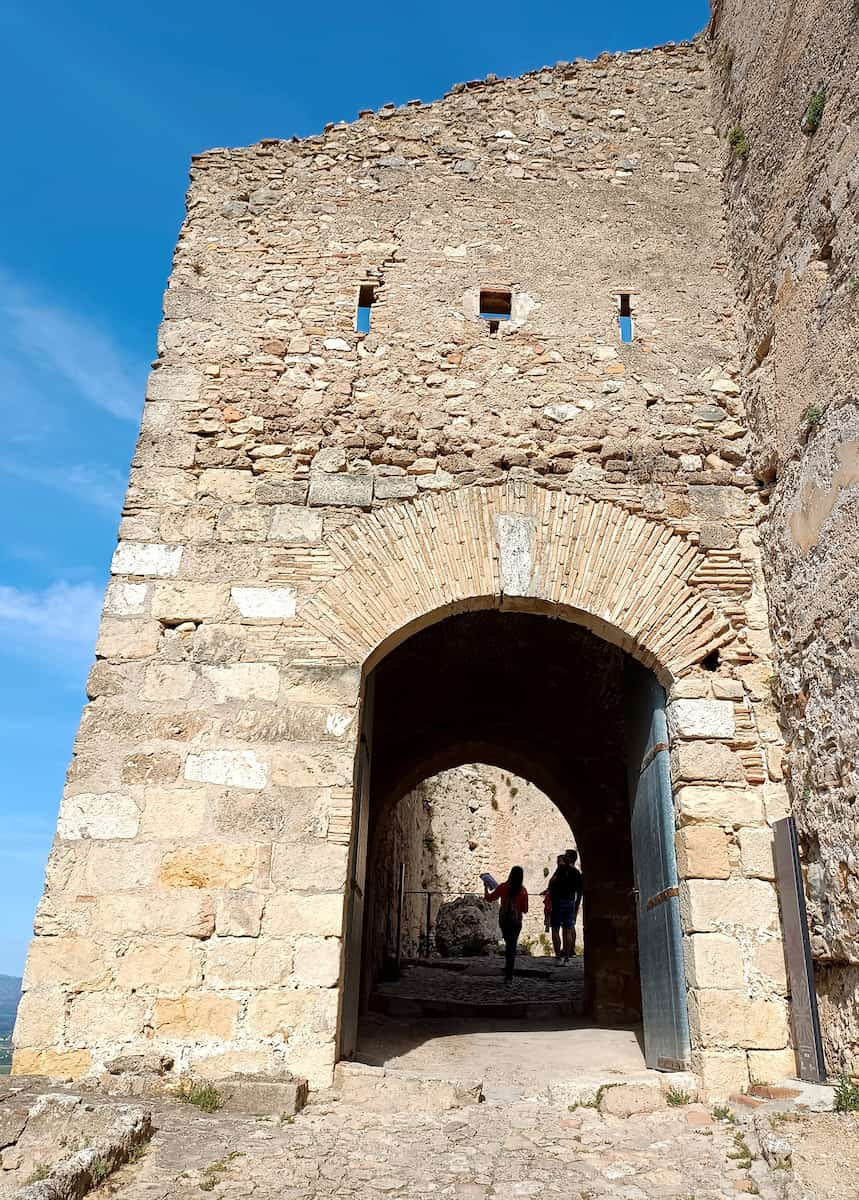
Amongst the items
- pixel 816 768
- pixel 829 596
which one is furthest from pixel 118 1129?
pixel 829 596

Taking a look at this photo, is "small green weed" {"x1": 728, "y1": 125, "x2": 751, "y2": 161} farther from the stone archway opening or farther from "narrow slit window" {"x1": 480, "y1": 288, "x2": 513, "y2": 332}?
the stone archway opening

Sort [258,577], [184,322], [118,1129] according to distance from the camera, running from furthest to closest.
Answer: [184,322], [258,577], [118,1129]

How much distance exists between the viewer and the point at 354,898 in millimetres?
4641

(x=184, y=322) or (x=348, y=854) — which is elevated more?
(x=184, y=322)

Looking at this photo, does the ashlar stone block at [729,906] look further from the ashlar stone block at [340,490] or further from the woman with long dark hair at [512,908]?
the woman with long dark hair at [512,908]

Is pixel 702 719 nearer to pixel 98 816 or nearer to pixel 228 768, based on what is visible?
pixel 228 768

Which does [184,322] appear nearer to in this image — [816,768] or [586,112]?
[586,112]

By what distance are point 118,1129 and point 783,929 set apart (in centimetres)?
297

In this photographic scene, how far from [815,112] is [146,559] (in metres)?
4.33

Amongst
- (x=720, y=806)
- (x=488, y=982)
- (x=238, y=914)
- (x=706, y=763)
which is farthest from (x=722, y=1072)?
(x=488, y=982)

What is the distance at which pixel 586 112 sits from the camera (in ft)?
21.0

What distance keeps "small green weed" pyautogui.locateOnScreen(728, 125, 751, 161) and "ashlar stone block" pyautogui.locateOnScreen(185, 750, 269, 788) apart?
15.9 feet

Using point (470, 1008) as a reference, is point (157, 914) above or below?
above

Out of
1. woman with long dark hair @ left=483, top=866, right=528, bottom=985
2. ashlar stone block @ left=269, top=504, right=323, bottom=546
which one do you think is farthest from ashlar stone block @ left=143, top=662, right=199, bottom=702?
woman with long dark hair @ left=483, top=866, right=528, bottom=985
